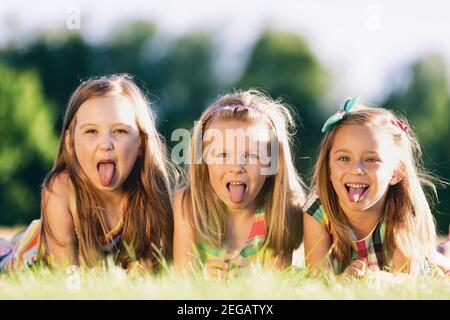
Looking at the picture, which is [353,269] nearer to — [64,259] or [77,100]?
[64,259]

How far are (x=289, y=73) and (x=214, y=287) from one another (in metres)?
15.6

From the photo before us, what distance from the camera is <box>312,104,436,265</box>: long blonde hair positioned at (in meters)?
3.67

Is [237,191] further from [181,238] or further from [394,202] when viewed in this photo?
[394,202]

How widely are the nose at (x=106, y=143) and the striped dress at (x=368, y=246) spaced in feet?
3.41

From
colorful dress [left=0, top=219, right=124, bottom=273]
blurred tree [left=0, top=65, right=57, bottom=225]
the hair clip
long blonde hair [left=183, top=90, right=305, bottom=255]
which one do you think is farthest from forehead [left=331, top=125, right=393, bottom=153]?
blurred tree [left=0, top=65, right=57, bottom=225]

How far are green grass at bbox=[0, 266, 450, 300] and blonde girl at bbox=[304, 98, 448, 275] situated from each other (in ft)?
1.51

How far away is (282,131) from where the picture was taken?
3.76 metres

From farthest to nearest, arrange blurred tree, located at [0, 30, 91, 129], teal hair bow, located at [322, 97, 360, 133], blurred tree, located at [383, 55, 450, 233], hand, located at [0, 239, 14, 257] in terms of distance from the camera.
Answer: blurred tree, located at [0, 30, 91, 129] → blurred tree, located at [383, 55, 450, 233] → hand, located at [0, 239, 14, 257] → teal hair bow, located at [322, 97, 360, 133]

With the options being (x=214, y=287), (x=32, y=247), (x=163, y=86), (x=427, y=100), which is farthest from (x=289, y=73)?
(x=214, y=287)

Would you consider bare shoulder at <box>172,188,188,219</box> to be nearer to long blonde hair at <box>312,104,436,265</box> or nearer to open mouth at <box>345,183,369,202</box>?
long blonde hair at <box>312,104,436,265</box>

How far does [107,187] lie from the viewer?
3.61m

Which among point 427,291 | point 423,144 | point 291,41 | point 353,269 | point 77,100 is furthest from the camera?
point 291,41

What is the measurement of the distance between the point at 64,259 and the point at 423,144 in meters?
11.4
